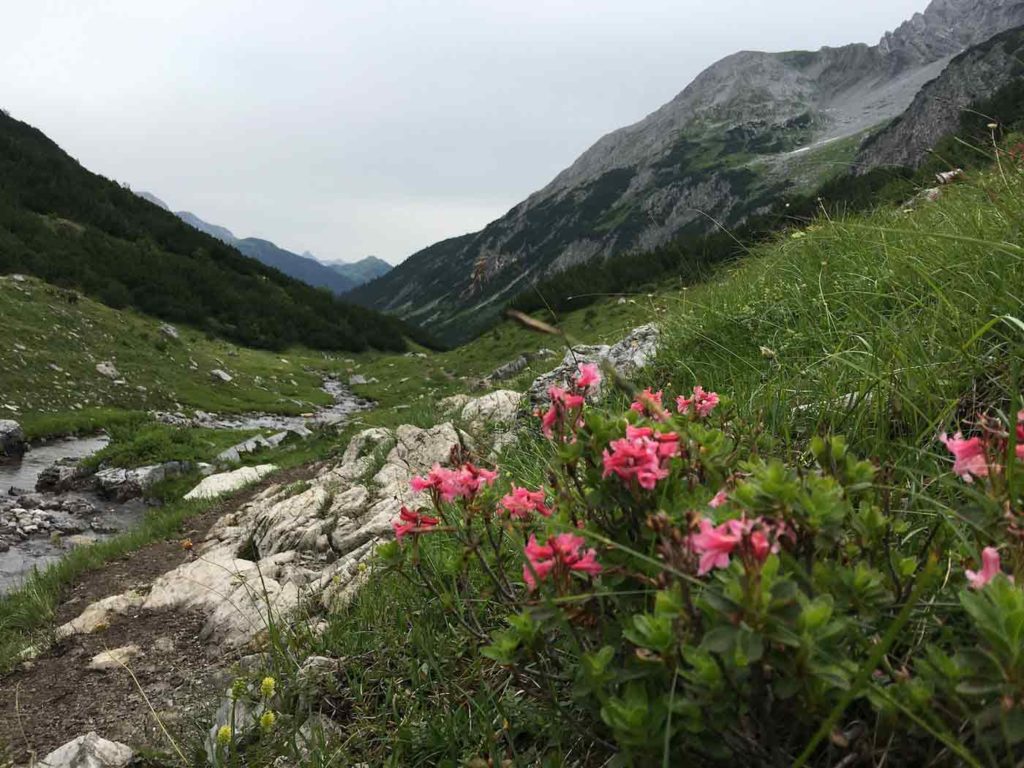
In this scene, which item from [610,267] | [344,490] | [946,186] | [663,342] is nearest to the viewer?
[946,186]

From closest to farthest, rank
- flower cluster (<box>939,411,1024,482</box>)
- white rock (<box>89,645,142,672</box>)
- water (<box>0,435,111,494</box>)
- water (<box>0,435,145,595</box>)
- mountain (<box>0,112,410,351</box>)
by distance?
flower cluster (<box>939,411,1024,482</box>) < white rock (<box>89,645,142,672</box>) < water (<box>0,435,145,595</box>) < water (<box>0,435,111,494</box>) < mountain (<box>0,112,410,351</box>)

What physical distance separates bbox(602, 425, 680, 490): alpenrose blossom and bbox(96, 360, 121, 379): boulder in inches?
Answer: 1107

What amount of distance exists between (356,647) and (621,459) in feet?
7.49

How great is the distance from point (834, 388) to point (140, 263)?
53250 millimetres

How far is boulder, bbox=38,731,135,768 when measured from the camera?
288cm

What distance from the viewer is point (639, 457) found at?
1.47 m

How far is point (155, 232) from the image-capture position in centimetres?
5666

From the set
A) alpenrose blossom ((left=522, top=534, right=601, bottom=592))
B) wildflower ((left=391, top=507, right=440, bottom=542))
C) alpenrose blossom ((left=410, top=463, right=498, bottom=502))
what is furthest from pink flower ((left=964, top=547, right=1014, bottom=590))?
wildflower ((left=391, top=507, right=440, bottom=542))

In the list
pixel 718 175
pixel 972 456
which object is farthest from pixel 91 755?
pixel 718 175

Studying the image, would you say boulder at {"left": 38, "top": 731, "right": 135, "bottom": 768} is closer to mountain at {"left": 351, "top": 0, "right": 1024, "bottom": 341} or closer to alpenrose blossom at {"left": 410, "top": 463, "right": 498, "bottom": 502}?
alpenrose blossom at {"left": 410, "top": 463, "right": 498, "bottom": 502}

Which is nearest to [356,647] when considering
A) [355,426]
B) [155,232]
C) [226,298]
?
[355,426]

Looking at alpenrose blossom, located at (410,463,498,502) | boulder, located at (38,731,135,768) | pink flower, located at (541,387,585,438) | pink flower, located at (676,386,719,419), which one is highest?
pink flower, located at (541,387,585,438)

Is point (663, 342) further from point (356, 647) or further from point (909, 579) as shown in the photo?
point (909, 579)

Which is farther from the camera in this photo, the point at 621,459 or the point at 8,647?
the point at 8,647
